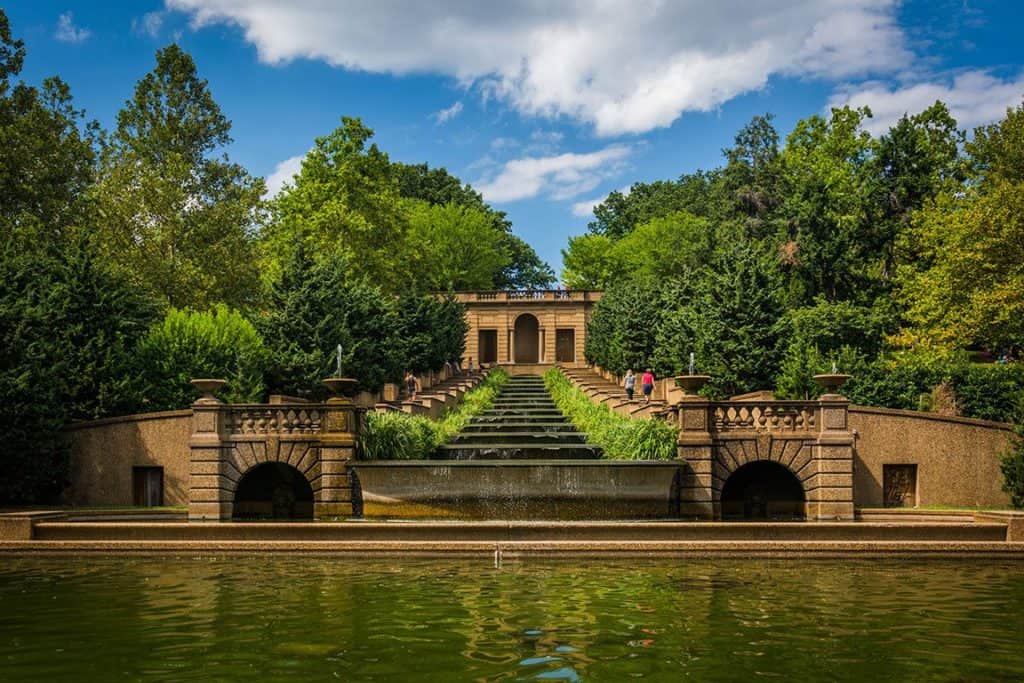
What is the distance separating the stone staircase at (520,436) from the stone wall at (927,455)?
776cm

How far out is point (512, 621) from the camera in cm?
1100

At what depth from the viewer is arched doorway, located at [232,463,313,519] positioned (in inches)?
966

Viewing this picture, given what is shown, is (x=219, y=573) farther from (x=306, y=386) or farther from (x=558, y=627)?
(x=306, y=386)

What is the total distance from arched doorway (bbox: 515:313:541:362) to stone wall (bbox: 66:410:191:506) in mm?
60242

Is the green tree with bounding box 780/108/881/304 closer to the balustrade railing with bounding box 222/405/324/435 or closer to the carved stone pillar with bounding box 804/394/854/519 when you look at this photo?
the carved stone pillar with bounding box 804/394/854/519

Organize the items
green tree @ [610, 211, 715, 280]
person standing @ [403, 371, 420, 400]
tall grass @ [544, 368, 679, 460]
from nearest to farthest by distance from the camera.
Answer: tall grass @ [544, 368, 679, 460], person standing @ [403, 371, 420, 400], green tree @ [610, 211, 715, 280]

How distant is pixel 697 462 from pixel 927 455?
28.3 ft

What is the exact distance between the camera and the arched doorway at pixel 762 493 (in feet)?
80.1

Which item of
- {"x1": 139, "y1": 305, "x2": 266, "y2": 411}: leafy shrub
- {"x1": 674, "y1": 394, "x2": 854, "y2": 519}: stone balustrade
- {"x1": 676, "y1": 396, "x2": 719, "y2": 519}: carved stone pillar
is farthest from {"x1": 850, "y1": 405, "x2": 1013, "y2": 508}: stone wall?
{"x1": 139, "y1": 305, "x2": 266, "y2": 411}: leafy shrub

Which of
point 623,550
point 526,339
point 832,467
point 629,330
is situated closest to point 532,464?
point 623,550

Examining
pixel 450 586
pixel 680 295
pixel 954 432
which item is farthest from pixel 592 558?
pixel 680 295

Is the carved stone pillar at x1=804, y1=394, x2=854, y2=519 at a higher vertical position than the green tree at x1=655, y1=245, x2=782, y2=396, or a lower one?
lower

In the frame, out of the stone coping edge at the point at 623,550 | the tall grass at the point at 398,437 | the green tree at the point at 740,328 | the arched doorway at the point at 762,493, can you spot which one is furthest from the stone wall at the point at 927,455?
the tall grass at the point at 398,437

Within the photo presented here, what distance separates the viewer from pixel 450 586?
13414mm
